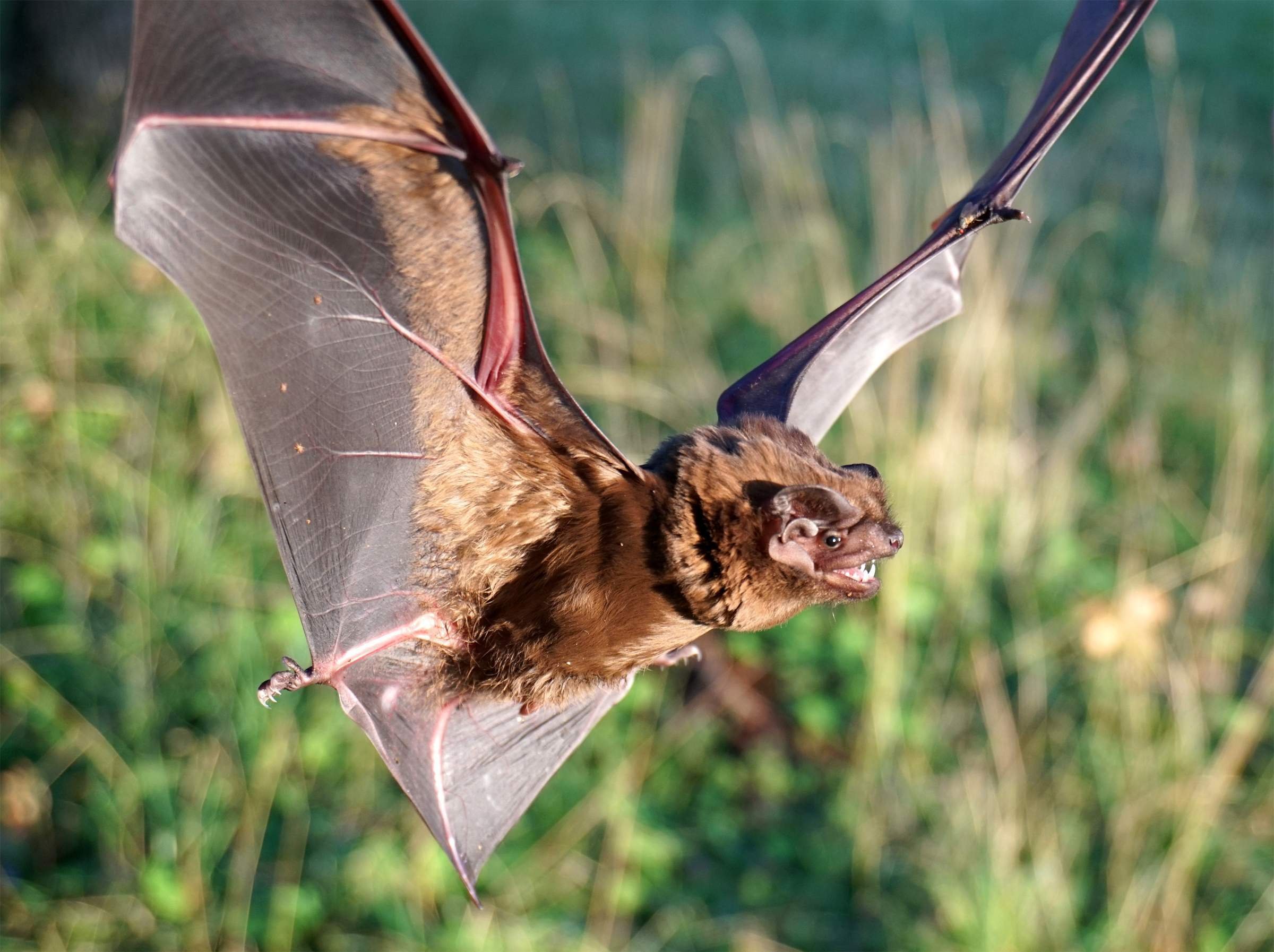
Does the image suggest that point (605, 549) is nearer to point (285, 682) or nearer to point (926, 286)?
point (285, 682)

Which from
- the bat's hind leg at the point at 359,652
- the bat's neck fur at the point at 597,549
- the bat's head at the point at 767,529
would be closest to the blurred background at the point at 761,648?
the bat's hind leg at the point at 359,652

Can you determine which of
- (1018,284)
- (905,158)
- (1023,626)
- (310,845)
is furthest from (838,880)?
(905,158)

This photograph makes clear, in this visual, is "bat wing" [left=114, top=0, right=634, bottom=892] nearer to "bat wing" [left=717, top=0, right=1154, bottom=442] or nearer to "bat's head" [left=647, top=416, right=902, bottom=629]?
"bat's head" [left=647, top=416, right=902, bottom=629]

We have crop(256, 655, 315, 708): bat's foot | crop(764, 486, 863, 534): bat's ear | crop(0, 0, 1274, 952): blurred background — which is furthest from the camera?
crop(0, 0, 1274, 952): blurred background

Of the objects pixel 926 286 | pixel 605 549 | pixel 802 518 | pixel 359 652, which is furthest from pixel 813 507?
pixel 926 286

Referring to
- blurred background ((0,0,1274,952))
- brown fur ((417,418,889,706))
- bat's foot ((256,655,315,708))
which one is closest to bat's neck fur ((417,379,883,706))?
brown fur ((417,418,889,706))

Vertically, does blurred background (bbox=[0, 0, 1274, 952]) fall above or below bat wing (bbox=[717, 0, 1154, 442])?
below

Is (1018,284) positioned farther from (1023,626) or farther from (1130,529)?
(1023,626)
